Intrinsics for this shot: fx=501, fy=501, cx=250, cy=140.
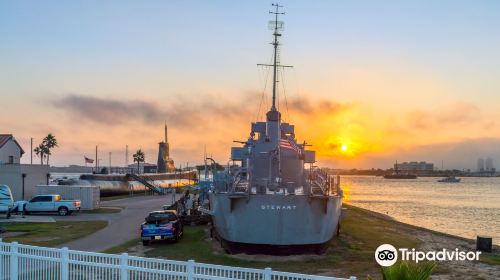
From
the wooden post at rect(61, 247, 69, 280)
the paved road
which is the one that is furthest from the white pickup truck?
the wooden post at rect(61, 247, 69, 280)

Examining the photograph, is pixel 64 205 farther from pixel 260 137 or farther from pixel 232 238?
pixel 232 238

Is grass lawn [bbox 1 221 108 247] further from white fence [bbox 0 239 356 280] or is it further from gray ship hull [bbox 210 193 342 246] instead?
white fence [bbox 0 239 356 280]

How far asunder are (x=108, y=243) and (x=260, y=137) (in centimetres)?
1244

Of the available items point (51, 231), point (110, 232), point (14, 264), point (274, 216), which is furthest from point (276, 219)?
point (51, 231)

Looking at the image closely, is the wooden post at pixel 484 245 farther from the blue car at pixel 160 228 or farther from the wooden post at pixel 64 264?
the wooden post at pixel 64 264

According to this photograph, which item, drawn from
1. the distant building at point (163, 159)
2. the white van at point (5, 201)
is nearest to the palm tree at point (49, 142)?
the distant building at point (163, 159)

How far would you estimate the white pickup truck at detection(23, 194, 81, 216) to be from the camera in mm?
46138

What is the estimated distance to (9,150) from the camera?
62.2m

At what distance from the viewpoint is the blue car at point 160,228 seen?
88.3 ft

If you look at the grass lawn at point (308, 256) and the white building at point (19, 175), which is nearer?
the grass lawn at point (308, 256)

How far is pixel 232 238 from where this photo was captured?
24.5 meters

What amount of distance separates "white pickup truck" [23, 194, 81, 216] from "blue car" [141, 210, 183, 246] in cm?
2138

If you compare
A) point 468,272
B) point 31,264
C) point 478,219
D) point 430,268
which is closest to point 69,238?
point 31,264

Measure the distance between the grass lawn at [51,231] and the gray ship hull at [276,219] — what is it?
10.4 meters
